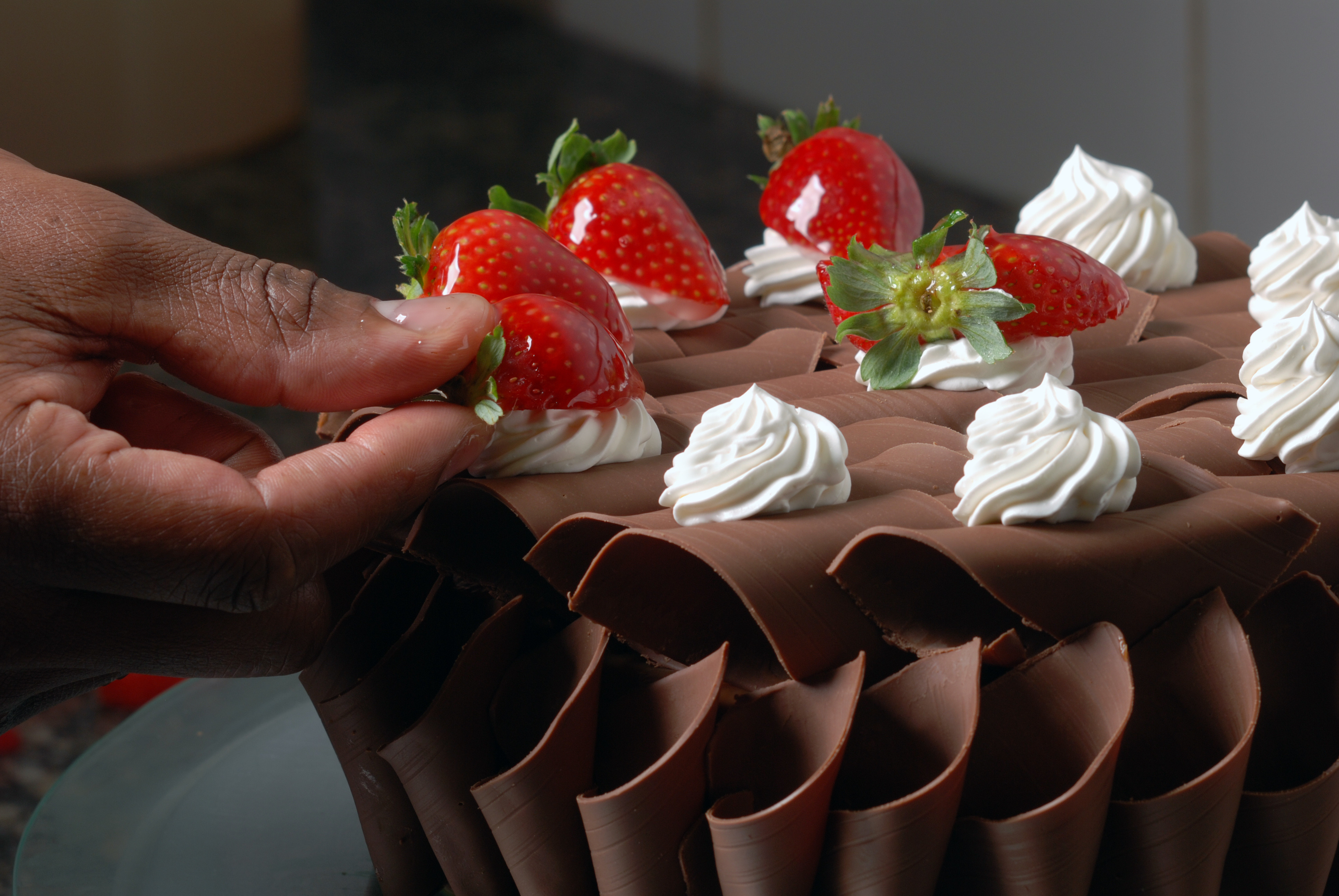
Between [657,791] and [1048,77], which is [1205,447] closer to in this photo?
[657,791]

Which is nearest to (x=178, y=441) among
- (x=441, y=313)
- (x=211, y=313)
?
(x=211, y=313)

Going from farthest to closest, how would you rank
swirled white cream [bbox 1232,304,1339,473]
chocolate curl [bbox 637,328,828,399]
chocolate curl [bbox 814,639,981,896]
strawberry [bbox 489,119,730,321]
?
1. strawberry [bbox 489,119,730,321]
2. chocolate curl [bbox 637,328,828,399]
3. swirled white cream [bbox 1232,304,1339,473]
4. chocolate curl [bbox 814,639,981,896]

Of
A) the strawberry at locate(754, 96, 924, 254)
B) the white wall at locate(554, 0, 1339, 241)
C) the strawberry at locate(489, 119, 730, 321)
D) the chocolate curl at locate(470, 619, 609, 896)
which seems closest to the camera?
the chocolate curl at locate(470, 619, 609, 896)

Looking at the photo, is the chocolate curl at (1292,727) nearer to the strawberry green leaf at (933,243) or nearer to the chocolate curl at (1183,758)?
the chocolate curl at (1183,758)

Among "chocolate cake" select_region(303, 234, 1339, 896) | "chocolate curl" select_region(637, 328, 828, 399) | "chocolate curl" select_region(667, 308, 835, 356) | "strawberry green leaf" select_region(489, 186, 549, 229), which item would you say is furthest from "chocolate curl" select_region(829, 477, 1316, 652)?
"strawberry green leaf" select_region(489, 186, 549, 229)

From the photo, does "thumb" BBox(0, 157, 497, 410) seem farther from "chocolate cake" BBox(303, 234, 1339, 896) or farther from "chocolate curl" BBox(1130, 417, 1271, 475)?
"chocolate curl" BBox(1130, 417, 1271, 475)

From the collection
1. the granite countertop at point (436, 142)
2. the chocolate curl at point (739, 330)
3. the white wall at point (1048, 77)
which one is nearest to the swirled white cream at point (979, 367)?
the chocolate curl at point (739, 330)

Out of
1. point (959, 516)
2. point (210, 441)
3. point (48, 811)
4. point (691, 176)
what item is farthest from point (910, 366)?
point (691, 176)
